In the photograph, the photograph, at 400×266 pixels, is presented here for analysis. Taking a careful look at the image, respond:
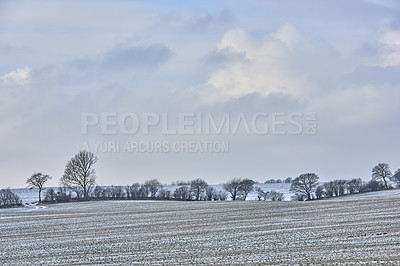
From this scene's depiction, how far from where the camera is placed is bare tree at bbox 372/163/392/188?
122 m

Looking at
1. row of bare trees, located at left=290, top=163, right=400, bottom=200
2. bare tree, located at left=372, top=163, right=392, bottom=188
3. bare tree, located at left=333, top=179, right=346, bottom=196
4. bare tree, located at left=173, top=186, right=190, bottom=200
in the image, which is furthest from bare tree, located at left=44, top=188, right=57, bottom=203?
bare tree, located at left=372, top=163, right=392, bottom=188

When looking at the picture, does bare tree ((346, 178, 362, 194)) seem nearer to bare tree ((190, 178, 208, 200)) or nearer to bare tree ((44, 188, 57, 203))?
bare tree ((190, 178, 208, 200))

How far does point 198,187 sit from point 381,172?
5138 centimetres

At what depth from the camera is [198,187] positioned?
11106 cm

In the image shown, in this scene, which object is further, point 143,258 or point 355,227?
point 355,227

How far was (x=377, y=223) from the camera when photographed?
3588 centimetres

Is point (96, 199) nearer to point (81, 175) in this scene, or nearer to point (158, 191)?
point (81, 175)

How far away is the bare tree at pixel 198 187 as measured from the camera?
4249 inches

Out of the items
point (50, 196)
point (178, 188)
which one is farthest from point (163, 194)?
point (50, 196)

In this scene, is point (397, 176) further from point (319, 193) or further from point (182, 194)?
A: point (182, 194)

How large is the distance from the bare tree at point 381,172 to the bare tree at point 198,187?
47.0m

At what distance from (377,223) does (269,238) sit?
10242 millimetres

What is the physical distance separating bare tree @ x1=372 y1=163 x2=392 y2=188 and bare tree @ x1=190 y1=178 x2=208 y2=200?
4698 centimetres

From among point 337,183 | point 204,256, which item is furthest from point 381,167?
point 204,256
